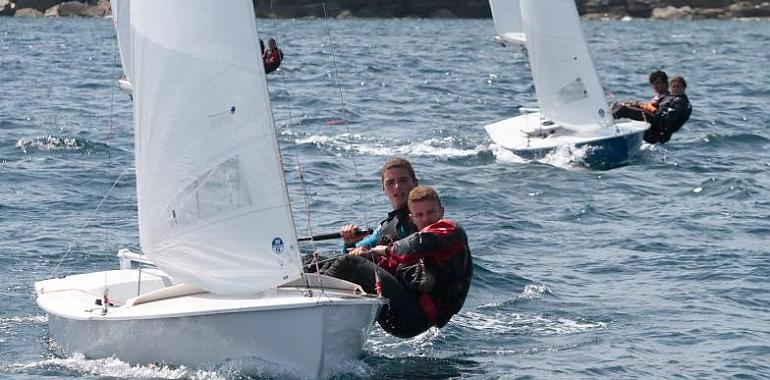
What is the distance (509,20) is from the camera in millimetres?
18953

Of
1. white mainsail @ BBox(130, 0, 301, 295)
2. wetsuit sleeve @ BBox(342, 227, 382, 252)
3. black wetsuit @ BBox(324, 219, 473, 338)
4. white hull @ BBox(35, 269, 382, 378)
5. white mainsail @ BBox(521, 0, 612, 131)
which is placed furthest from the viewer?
white mainsail @ BBox(521, 0, 612, 131)

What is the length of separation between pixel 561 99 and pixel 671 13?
58772mm

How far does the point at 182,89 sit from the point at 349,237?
1.56 metres

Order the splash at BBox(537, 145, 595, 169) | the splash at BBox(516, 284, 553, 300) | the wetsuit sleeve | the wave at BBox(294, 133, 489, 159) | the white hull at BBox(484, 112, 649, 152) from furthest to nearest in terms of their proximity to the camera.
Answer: the wave at BBox(294, 133, 489, 159) < the white hull at BBox(484, 112, 649, 152) < the splash at BBox(537, 145, 595, 169) < the splash at BBox(516, 284, 553, 300) < the wetsuit sleeve

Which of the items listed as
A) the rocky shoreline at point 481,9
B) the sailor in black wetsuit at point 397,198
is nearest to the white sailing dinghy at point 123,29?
the sailor in black wetsuit at point 397,198

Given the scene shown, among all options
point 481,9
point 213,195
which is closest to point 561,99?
point 213,195

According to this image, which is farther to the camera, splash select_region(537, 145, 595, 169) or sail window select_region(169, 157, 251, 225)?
splash select_region(537, 145, 595, 169)

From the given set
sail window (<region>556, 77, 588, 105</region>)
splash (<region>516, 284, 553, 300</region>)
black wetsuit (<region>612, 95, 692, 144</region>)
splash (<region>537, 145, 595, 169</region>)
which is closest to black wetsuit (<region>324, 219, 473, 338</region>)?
splash (<region>516, 284, 553, 300</region>)

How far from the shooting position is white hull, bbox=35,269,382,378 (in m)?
7.29

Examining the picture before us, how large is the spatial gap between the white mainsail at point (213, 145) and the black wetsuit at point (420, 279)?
655 millimetres

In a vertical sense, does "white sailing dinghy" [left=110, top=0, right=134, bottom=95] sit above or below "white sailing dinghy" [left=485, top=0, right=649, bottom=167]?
above

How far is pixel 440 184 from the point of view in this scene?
611 inches

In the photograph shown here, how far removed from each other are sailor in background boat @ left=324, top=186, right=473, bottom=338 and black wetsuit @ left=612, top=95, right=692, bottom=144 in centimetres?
984

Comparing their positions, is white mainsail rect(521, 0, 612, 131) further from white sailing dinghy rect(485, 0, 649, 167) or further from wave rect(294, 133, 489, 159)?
wave rect(294, 133, 489, 159)
